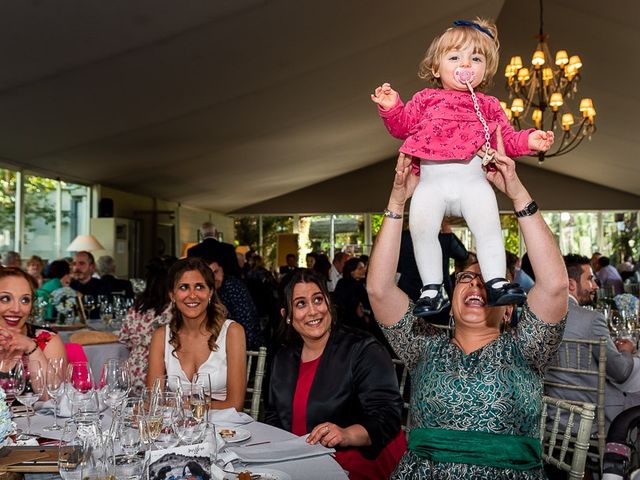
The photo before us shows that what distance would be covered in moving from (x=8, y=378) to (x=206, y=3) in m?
4.09

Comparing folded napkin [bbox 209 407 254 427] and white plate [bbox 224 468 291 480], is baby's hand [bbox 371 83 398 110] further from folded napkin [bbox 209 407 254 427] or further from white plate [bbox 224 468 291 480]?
folded napkin [bbox 209 407 254 427]

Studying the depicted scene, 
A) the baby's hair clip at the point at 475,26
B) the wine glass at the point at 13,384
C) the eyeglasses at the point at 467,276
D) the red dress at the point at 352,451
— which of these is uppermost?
the baby's hair clip at the point at 475,26

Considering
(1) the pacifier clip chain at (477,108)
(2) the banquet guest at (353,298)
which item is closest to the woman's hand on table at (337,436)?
(1) the pacifier clip chain at (477,108)

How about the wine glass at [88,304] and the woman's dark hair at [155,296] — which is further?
the wine glass at [88,304]

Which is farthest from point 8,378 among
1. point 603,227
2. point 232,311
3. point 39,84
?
point 603,227

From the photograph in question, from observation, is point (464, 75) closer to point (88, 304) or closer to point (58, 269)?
point (88, 304)

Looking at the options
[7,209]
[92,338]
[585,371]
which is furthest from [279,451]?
[7,209]

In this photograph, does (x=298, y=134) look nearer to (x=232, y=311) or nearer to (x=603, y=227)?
(x=232, y=311)

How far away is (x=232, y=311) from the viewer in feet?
16.0

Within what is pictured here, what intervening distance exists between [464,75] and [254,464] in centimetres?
115

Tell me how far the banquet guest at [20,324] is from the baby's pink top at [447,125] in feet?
6.27

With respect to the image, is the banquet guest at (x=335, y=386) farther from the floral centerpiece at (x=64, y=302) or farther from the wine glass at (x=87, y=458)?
the floral centerpiece at (x=64, y=302)

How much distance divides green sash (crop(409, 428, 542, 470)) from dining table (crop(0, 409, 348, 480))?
0.27 metres

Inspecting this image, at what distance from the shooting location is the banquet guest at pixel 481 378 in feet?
6.05
